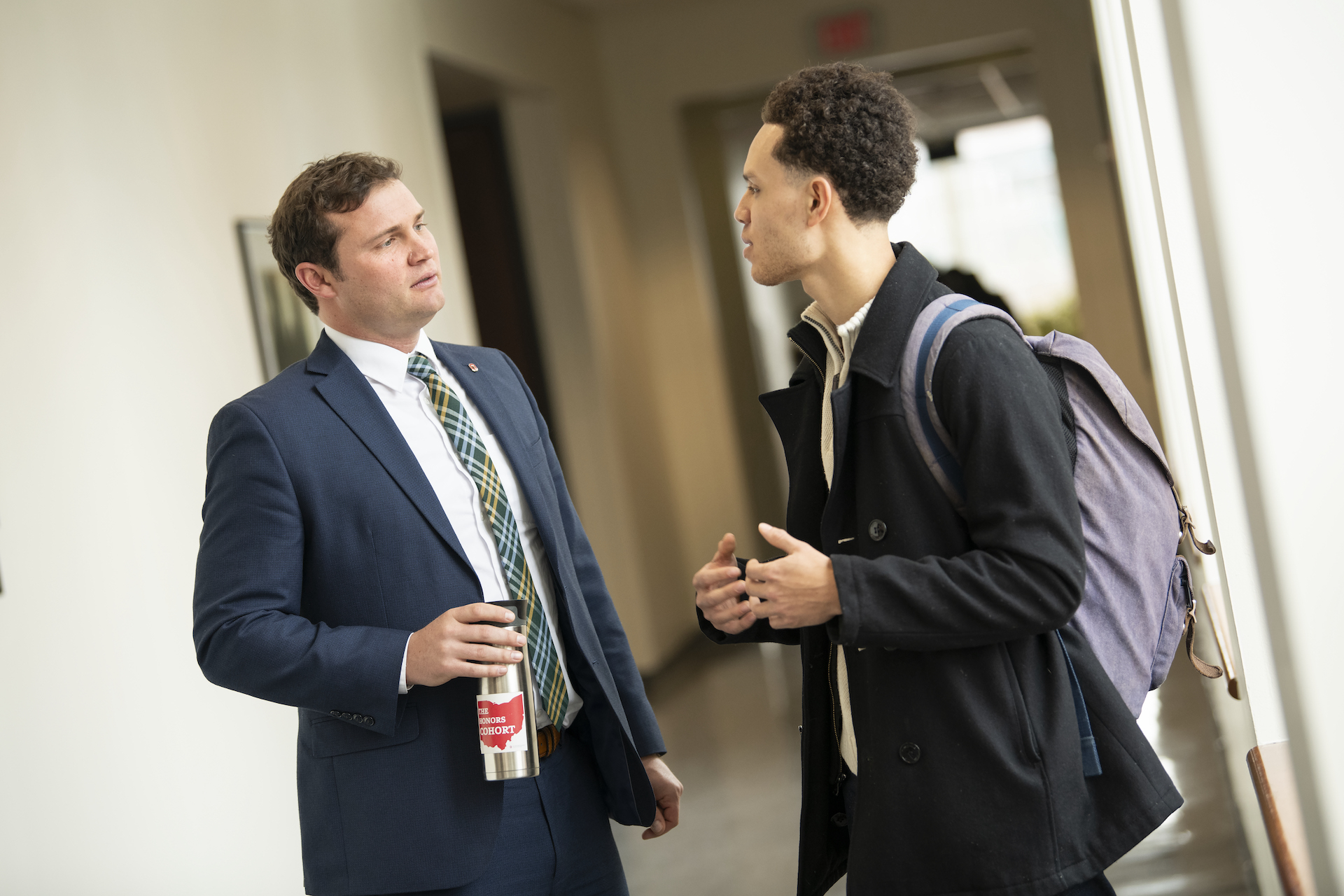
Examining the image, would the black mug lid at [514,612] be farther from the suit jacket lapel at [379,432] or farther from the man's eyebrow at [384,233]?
the man's eyebrow at [384,233]

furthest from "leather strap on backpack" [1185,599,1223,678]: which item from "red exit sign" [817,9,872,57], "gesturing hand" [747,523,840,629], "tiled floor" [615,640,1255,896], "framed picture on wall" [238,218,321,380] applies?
"red exit sign" [817,9,872,57]

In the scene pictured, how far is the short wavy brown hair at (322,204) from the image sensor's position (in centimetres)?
184

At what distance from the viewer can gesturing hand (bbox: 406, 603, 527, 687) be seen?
5.05ft

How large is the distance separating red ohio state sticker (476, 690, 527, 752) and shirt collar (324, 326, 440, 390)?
1.80 ft

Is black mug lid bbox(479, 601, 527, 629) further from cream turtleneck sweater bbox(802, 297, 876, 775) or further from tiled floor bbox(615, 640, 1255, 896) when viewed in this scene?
tiled floor bbox(615, 640, 1255, 896)

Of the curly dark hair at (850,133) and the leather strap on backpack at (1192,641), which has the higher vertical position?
the curly dark hair at (850,133)

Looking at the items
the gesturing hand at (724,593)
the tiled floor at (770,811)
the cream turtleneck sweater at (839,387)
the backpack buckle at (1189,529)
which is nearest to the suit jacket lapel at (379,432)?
the gesturing hand at (724,593)

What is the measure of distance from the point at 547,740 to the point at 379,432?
0.53m

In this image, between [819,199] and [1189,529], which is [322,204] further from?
[1189,529]

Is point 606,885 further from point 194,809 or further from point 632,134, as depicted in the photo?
point 632,134

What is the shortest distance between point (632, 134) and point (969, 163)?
9.35 m

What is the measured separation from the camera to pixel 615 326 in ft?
23.6

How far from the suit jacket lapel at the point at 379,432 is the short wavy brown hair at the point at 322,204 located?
0.17 metres

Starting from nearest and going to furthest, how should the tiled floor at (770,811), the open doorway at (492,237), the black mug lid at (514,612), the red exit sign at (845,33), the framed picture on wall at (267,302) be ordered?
the black mug lid at (514,612), the tiled floor at (770,811), the framed picture on wall at (267,302), the open doorway at (492,237), the red exit sign at (845,33)
